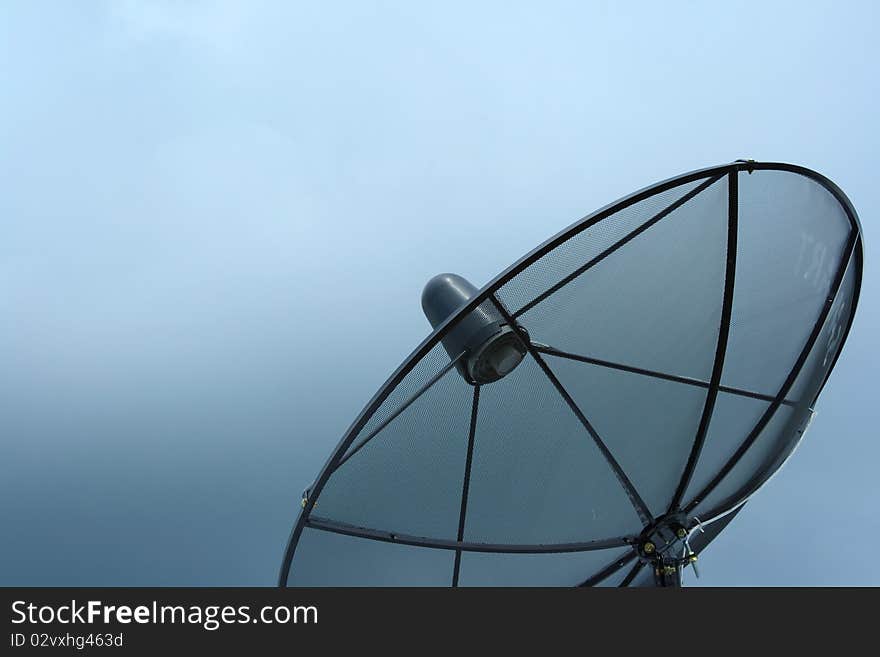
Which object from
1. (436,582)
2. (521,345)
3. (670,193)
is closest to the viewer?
(670,193)

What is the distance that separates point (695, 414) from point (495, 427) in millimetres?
2934

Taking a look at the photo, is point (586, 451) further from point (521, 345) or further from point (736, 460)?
point (736, 460)

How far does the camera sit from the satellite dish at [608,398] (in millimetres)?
7373

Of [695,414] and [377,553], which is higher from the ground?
[695,414]

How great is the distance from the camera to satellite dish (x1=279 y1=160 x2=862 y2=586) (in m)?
7.37

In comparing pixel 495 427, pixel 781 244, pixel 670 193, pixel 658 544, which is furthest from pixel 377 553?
pixel 781 244

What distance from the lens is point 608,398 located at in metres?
8.45

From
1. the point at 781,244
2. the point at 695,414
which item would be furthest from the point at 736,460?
the point at 781,244

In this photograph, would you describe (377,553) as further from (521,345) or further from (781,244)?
(781,244)
